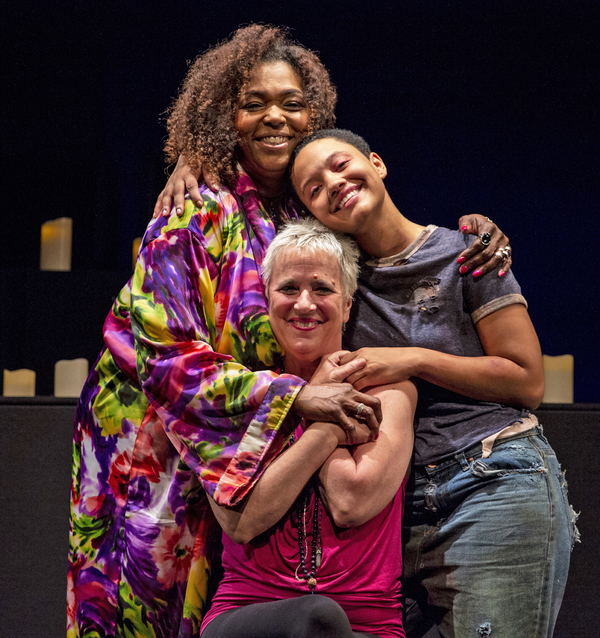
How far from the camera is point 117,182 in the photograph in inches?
123

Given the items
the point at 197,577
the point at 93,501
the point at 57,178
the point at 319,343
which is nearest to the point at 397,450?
the point at 319,343

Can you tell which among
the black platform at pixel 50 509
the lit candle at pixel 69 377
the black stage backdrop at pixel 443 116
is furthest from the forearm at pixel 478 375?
the black stage backdrop at pixel 443 116

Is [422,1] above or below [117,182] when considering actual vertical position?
above

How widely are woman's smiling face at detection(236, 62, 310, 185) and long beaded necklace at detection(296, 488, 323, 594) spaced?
0.83 meters

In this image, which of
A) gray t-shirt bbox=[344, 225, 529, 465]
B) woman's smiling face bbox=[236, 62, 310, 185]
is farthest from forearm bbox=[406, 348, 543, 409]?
woman's smiling face bbox=[236, 62, 310, 185]

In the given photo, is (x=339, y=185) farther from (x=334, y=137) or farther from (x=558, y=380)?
(x=558, y=380)

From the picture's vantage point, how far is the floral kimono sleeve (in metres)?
1.37

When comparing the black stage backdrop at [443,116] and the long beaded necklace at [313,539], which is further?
the black stage backdrop at [443,116]

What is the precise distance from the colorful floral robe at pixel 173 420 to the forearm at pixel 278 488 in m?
0.03

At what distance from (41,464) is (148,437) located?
83 centimetres

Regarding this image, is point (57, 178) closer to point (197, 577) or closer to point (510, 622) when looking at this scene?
point (197, 577)

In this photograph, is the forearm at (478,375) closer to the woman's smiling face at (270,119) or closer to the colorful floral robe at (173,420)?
the colorful floral robe at (173,420)

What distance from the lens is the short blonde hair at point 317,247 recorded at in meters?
1.51

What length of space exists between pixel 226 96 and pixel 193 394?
81 cm
